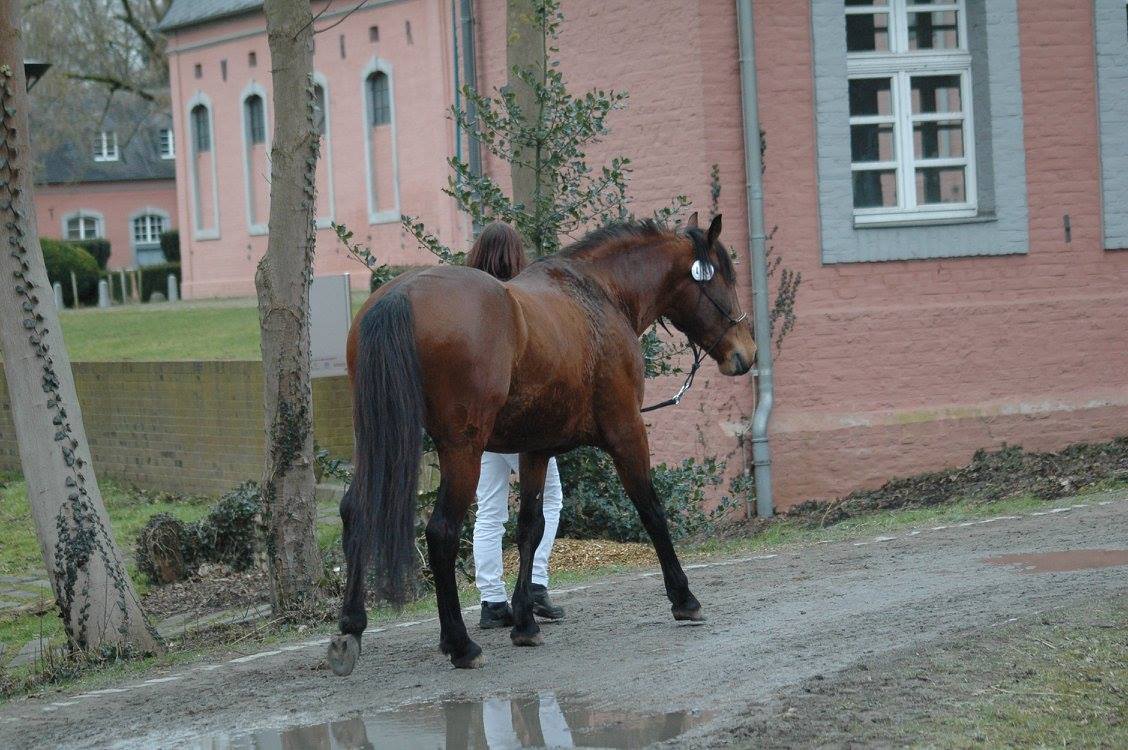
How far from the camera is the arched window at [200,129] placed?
4191 cm

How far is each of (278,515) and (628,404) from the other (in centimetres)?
269

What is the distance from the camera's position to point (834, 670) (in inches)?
235

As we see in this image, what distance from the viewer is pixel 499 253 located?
24.9ft

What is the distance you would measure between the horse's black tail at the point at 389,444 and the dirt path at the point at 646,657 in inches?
22.9

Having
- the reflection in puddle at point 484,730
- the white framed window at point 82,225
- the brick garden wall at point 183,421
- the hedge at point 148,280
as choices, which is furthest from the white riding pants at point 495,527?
the white framed window at point 82,225

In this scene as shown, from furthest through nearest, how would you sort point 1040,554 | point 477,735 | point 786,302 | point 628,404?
point 786,302, point 1040,554, point 628,404, point 477,735

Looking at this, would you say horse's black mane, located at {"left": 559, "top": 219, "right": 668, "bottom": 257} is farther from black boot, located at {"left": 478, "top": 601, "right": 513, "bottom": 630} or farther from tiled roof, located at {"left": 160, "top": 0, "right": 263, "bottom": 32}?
tiled roof, located at {"left": 160, "top": 0, "right": 263, "bottom": 32}

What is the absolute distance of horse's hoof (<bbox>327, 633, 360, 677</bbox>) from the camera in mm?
6309

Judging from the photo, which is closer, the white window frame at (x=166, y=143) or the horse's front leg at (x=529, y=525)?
the horse's front leg at (x=529, y=525)

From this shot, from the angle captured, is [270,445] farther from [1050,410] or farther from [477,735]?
[1050,410]

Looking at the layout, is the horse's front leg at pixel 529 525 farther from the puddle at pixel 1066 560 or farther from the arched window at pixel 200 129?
the arched window at pixel 200 129

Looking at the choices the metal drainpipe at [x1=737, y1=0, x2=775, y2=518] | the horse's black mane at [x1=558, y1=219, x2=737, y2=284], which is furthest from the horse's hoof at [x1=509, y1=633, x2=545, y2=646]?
the metal drainpipe at [x1=737, y1=0, x2=775, y2=518]

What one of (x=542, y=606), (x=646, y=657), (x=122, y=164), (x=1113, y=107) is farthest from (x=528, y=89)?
(x=122, y=164)

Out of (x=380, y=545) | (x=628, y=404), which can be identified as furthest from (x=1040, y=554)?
(x=380, y=545)
